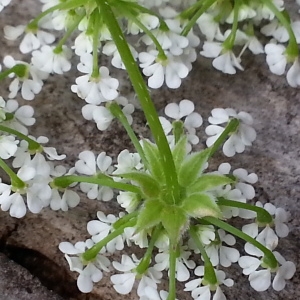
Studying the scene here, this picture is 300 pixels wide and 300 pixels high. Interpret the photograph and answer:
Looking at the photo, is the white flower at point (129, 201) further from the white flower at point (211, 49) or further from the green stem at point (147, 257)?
the white flower at point (211, 49)

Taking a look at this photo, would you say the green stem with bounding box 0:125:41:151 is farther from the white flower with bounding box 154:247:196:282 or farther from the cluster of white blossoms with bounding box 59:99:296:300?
the white flower with bounding box 154:247:196:282

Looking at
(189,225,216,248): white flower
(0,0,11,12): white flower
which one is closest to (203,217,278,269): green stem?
(189,225,216,248): white flower

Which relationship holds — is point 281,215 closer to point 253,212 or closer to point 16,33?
point 253,212

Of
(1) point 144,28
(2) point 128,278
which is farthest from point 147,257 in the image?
(1) point 144,28

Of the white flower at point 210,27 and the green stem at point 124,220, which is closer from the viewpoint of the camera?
the green stem at point 124,220

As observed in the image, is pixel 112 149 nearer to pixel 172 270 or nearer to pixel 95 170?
Result: pixel 95 170

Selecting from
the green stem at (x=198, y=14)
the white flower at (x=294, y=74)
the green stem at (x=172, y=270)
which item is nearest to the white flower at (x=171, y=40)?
the green stem at (x=198, y=14)
